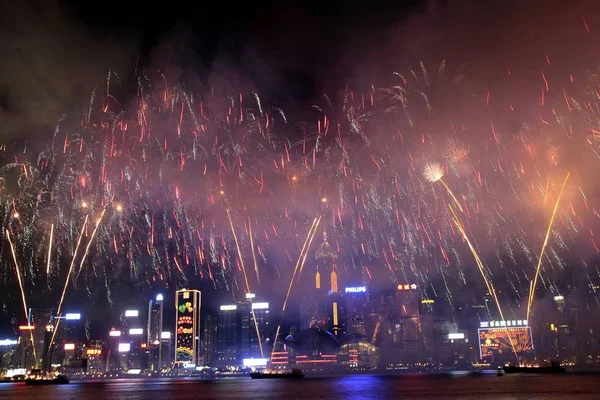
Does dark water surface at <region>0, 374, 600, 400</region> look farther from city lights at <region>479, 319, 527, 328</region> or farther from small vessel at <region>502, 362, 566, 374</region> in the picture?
city lights at <region>479, 319, 527, 328</region>

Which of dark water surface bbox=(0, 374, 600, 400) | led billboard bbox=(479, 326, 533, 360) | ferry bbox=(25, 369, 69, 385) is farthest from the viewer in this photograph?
led billboard bbox=(479, 326, 533, 360)

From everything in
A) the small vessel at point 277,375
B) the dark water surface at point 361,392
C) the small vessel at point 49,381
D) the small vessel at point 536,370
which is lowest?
the small vessel at point 536,370

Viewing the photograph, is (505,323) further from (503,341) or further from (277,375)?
(277,375)

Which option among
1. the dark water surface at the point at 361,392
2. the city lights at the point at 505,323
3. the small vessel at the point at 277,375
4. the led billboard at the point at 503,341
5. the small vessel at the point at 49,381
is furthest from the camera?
the city lights at the point at 505,323

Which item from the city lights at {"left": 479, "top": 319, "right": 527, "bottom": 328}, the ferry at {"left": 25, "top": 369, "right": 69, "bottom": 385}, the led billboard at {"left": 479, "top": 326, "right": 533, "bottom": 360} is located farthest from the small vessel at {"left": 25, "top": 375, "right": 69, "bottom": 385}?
the city lights at {"left": 479, "top": 319, "right": 527, "bottom": 328}

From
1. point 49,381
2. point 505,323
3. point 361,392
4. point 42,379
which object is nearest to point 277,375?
point 49,381

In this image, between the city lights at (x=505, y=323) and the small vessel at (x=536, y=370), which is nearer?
the small vessel at (x=536, y=370)

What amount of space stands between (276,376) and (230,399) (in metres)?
79.3

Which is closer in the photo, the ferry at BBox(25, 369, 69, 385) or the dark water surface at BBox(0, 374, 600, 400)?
the dark water surface at BBox(0, 374, 600, 400)

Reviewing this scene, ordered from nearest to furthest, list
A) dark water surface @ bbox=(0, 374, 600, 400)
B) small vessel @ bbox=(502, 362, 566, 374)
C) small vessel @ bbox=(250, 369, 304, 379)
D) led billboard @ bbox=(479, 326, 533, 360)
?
dark water surface @ bbox=(0, 374, 600, 400)
small vessel @ bbox=(502, 362, 566, 374)
small vessel @ bbox=(250, 369, 304, 379)
led billboard @ bbox=(479, 326, 533, 360)

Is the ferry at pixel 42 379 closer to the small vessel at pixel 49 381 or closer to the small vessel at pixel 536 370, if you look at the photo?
the small vessel at pixel 49 381

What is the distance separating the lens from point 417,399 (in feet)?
188

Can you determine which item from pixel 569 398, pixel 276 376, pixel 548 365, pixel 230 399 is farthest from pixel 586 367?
pixel 230 399

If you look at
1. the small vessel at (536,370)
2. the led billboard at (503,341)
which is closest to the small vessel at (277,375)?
the small vessel at (536,370)
